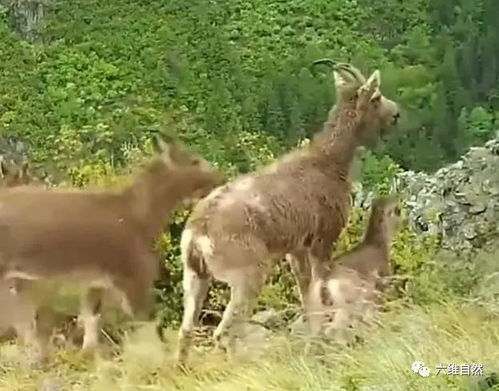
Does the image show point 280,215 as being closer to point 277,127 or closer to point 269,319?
point 269,319

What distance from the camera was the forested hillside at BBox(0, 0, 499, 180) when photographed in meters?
39.1

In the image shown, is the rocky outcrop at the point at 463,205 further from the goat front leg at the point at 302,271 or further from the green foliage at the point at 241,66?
the green foliage at the point at 241,66

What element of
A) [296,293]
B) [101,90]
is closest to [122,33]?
[101,90]

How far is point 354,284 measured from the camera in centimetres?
684

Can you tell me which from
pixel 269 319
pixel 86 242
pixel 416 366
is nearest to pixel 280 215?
pixel 269 319

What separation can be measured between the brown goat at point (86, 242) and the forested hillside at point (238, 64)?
78.6 ft

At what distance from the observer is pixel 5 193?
22.3ft

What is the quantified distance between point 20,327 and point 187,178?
130cm

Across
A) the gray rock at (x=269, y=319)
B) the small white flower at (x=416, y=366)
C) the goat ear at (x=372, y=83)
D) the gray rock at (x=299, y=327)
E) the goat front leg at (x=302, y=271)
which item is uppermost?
the goat ear at (x=372, y=83)

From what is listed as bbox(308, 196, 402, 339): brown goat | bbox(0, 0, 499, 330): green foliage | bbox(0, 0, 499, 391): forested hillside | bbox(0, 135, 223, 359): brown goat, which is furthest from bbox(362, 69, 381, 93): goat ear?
bbox(0, 0, 499, 330): green foliage

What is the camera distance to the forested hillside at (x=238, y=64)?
39.1m

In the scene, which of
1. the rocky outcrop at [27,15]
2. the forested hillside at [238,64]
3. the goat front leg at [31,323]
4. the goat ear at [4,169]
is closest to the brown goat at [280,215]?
the goat front leg at [31,323]

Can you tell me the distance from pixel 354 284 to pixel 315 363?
1.02m

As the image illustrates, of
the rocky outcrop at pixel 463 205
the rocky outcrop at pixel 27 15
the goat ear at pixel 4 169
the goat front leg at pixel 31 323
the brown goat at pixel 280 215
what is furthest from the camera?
the rocky outcrop at pixel 27 15
